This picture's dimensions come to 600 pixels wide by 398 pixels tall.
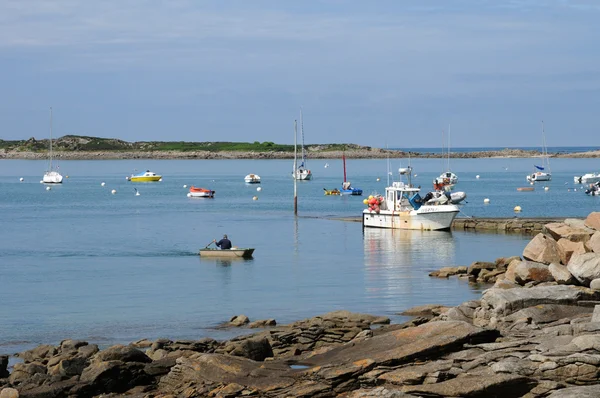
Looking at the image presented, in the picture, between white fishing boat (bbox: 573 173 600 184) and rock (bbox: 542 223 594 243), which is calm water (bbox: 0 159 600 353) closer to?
rock (bbox: 542 223 594 243)

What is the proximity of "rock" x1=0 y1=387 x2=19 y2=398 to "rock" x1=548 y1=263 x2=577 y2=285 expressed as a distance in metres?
11.5

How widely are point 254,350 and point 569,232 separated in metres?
9.33

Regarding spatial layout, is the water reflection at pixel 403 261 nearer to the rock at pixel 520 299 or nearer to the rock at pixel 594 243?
the rock at pixel 594 243

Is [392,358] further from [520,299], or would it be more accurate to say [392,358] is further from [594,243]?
[594,243]

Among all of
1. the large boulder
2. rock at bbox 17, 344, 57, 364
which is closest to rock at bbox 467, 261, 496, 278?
the large boulder

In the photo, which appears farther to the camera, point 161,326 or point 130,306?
point 130,306

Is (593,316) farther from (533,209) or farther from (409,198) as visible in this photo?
(533,209)

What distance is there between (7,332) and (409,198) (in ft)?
104

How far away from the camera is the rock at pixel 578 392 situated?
43.0 feet

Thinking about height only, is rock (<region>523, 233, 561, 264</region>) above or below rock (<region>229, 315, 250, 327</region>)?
above

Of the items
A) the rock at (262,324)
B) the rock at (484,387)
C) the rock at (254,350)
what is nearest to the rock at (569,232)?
the rock at (262,324)

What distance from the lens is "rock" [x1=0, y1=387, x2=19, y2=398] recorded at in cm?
1725

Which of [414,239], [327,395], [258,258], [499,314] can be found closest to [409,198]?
[414,239]

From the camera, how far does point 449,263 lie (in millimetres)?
40938
